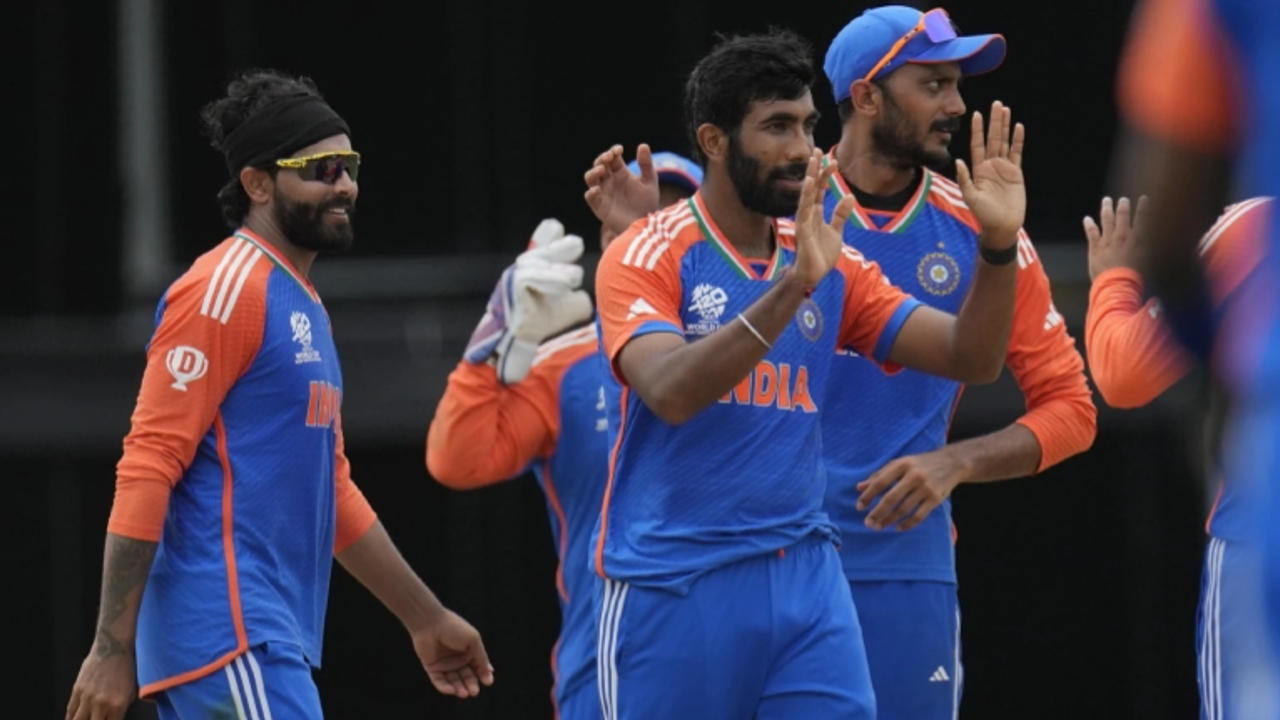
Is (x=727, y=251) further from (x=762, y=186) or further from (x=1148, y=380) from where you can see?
(x=1148, y=380)

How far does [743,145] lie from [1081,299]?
3.78 metres

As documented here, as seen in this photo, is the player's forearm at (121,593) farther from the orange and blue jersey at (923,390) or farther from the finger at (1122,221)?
the finger at (1122,221)

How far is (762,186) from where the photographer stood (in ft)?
15.5

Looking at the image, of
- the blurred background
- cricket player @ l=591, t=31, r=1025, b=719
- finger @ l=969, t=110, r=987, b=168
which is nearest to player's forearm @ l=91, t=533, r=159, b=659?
cricket player @ l=591, t=31, r=1025, b=719

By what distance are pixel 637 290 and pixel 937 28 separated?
1.45 meters

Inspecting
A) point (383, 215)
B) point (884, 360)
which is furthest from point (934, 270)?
point (383, 215)

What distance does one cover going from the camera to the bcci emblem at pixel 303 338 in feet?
15.2

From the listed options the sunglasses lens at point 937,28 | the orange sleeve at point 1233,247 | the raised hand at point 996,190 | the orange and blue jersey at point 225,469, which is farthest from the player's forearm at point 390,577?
the orange sleeve at point 1233,247

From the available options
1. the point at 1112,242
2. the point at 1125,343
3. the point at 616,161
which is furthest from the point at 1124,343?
the point at 616,161

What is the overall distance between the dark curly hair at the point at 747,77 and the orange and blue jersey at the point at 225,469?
104 centimetres

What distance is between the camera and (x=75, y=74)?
871 cm

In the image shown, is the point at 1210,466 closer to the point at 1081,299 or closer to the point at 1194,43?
the point at 1194,43

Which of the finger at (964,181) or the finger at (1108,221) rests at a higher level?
the finger at (964,181)

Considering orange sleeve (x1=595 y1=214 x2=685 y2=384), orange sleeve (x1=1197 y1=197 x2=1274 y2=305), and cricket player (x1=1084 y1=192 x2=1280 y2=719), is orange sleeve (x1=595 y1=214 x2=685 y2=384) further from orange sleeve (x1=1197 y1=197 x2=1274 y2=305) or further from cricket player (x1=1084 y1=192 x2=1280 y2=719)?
orange sleeve (x1=1197 y1=197 x2=1274 y2=305)
